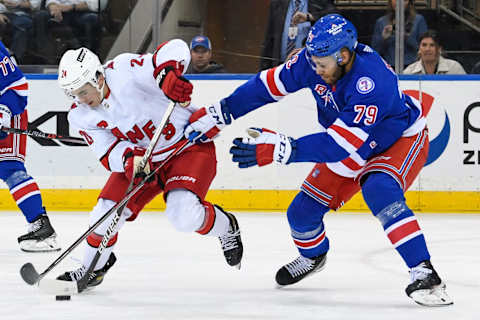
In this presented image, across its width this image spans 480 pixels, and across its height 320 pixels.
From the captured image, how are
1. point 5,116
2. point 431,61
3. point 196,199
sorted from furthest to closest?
point 431,61, point 5,116, point 196,199

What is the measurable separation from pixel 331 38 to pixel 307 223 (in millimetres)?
719

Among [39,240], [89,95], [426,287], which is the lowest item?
[39,240]

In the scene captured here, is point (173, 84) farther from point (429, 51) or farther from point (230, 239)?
point (429, 51)

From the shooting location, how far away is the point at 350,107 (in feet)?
9.16

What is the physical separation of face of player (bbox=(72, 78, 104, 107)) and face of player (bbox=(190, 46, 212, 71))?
2.68 m

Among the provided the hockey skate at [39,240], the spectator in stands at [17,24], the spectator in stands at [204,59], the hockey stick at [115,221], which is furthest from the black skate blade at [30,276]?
the spectator in stands at [17,24]

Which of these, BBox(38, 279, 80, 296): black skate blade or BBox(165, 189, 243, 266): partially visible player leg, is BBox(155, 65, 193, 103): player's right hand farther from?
BBox(38, 279, 80, 296): black skate blade

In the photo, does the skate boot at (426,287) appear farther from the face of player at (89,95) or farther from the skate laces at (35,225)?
the skate laces at (35,225)

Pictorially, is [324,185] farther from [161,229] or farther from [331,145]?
[161,229]

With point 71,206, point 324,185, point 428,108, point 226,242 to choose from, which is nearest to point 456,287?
point 324,185

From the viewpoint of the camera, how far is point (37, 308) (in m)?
2.91

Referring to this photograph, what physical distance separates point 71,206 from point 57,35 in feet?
3.77

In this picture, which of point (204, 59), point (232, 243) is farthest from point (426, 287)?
point (204, 59)

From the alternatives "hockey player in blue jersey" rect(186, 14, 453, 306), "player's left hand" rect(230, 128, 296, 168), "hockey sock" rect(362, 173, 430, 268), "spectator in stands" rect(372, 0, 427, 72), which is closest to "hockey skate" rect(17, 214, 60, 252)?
"hockey player in blue jersey" rect(186, 14, 453, 306)
